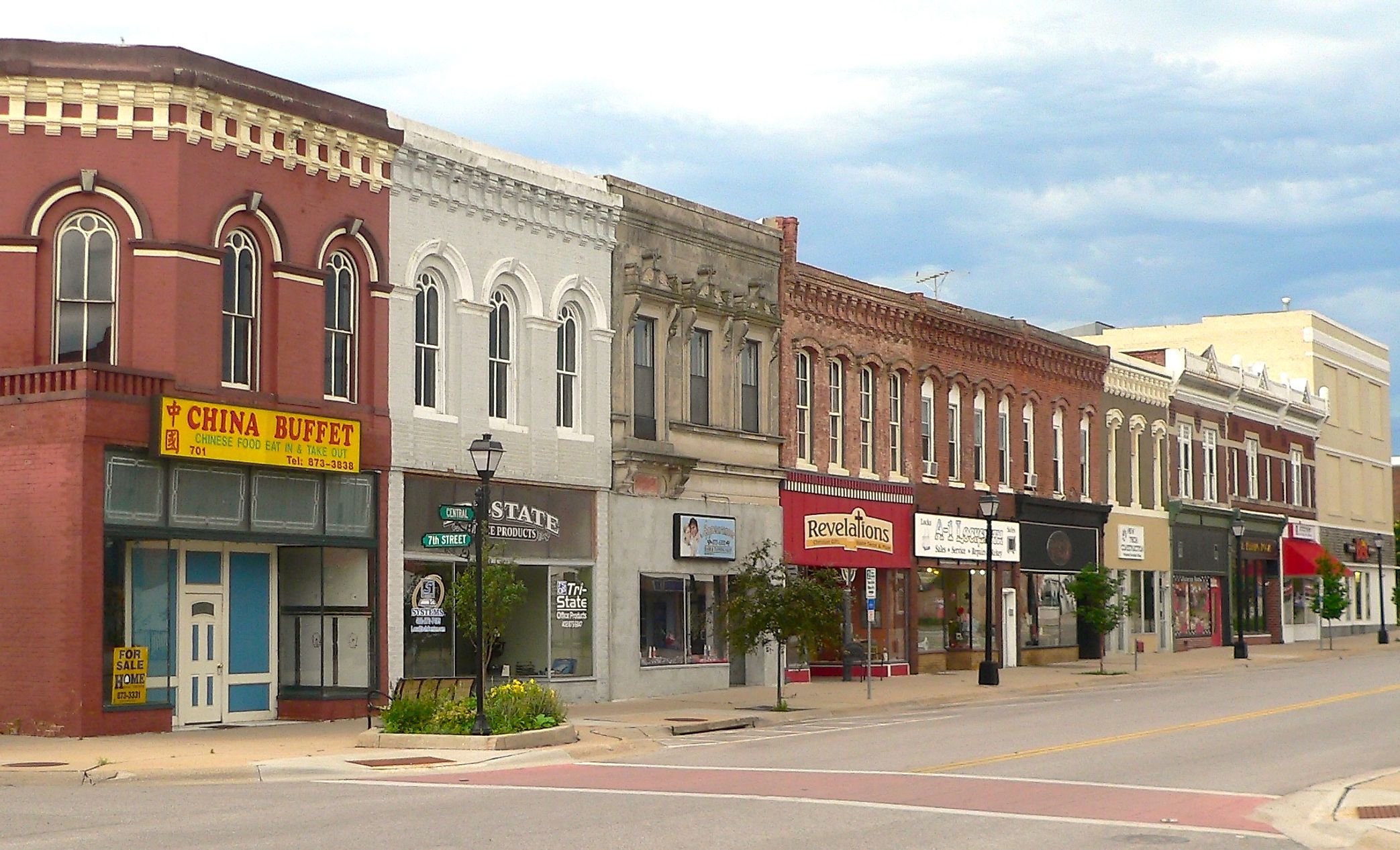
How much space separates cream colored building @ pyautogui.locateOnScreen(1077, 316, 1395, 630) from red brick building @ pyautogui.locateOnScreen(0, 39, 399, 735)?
165 feet

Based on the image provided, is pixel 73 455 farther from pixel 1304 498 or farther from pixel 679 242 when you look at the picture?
pixel 1304 498

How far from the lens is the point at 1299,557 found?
69.9 meters

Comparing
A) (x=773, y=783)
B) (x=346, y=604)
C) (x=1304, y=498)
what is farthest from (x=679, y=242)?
(x=1304, y=498)

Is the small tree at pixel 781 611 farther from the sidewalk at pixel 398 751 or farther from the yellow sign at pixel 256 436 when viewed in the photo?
the yellow sign at pixel 256 436

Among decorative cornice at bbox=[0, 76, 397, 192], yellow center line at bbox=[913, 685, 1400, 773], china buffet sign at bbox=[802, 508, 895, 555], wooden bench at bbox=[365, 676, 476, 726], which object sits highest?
decorative cornice at bbox=[0, 76, 397, 192]

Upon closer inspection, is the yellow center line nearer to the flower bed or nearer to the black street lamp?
the flower bed

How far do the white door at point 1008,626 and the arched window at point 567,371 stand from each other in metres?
19.3

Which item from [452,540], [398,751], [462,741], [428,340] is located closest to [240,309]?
[428,340]

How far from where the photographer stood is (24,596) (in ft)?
80.5

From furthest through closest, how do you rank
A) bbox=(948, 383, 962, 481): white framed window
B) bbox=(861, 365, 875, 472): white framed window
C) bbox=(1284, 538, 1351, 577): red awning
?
1. bbox=(1284, 538, 1351, 577): red awning
2. bbox=(948, 383, 962, 481): white framed window
3. bbox=(861, 365, 875, 472): white framed window

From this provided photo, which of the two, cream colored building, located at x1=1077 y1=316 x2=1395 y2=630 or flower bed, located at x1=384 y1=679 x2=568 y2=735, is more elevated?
cream colored building, located at x1=1077 y1=316 x2=1395 y2=630

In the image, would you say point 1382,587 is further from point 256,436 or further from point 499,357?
point 256,436

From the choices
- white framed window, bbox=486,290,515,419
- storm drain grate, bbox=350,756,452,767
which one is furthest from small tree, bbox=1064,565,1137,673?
storm drain grate, bbox=350,756,452,767

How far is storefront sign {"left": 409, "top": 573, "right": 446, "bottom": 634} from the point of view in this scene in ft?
97.6
